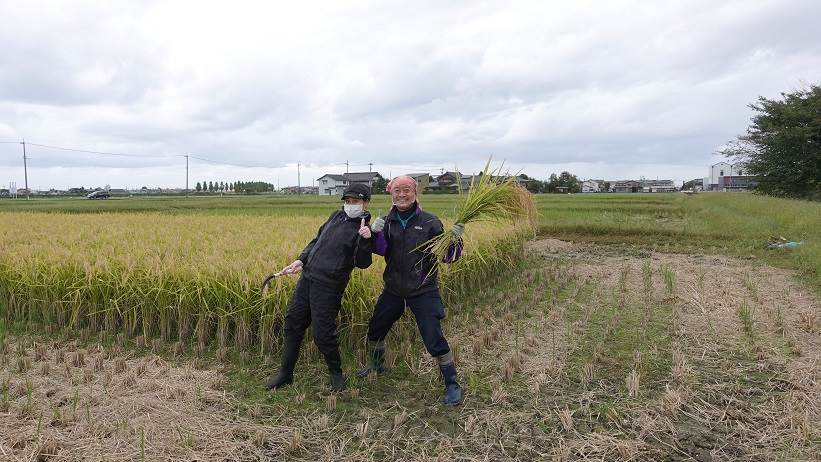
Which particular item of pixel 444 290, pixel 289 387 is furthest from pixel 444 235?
pixel 444 290

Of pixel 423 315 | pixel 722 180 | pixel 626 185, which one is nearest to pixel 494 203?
pixel 423 315

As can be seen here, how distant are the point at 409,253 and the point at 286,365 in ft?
3.93

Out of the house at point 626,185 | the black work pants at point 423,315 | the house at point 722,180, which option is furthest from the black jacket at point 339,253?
the house at point 626,185

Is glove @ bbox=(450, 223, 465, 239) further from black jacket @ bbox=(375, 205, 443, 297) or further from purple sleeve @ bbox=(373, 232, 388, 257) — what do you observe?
purple sleeve @ bbox=(373, 232, 388, 257)

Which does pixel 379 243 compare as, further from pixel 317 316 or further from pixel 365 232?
pixel 317 316

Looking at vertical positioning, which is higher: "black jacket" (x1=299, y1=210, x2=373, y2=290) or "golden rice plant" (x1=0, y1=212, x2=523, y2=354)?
"black jacket" (x1=299, y1=210, x2=373, y2=290)

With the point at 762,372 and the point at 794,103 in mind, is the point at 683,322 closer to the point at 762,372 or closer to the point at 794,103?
the point at 762,372

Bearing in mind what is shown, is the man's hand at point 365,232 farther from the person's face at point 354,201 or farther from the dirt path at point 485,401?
the dirt path at point 485,401

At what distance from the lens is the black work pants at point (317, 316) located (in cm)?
329

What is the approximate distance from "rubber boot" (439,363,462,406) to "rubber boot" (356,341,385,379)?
0.62 meters

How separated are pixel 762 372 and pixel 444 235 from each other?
8.75 feet

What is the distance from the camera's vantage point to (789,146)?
25.5 m

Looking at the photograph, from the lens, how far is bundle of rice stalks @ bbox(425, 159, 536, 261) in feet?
12.1

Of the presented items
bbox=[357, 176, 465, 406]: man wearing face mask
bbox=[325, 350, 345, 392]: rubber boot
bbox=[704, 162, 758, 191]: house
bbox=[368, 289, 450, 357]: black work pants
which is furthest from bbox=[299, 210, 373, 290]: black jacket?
bbox=[704, 162, 758, 191]: house
